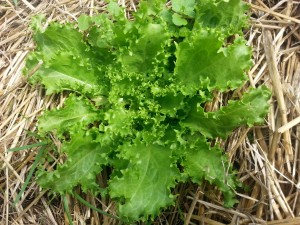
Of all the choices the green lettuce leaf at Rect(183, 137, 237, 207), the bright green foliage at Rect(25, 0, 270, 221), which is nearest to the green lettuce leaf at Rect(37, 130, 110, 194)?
the bright green foliage at Rect(25, 0, 270, 221)

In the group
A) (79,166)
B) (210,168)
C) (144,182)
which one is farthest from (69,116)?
A: (210,168)

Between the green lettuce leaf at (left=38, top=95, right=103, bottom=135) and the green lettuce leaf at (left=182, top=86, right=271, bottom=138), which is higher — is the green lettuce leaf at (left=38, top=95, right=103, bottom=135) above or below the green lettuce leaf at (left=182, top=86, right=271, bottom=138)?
below

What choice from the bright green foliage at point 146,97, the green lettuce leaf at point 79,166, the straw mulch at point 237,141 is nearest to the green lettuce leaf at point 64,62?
the bright green foliage at point 146,97

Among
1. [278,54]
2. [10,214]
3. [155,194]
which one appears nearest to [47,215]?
[10,214]

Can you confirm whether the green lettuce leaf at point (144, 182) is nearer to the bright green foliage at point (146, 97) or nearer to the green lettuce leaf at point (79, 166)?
the bright green foliage at point (146, 97)

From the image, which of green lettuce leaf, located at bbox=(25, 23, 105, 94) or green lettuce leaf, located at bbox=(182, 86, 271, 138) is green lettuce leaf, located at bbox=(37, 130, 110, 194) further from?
green lettuce leaf, located at bbox=(182, 86, 271, 138)
